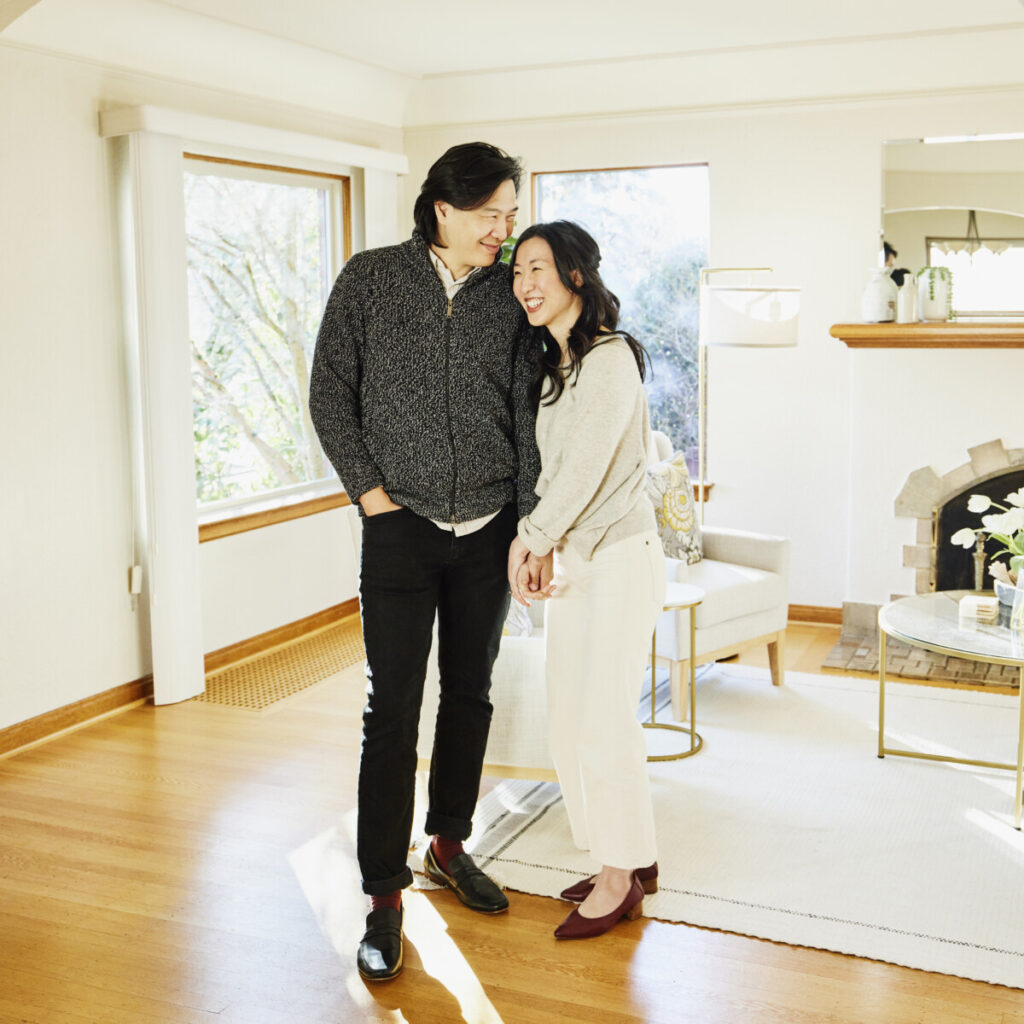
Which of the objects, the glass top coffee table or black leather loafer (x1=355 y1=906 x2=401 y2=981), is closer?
black leather loafer (x1=355 y1=906 x2=401 y2=981)

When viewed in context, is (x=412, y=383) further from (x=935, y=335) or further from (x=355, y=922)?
(x=935, y=335)

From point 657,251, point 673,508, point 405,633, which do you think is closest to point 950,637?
point 673,508

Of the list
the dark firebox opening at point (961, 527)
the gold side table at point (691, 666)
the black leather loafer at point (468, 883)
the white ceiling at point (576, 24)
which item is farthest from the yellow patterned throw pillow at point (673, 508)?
the black leather loafer at point (468, 883)

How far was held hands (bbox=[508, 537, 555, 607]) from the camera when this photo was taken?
2.46 metres

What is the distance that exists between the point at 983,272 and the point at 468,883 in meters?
3.40

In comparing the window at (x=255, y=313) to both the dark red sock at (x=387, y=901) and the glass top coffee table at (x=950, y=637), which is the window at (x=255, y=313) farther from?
the glass top coffee table at (x=950, y=637)

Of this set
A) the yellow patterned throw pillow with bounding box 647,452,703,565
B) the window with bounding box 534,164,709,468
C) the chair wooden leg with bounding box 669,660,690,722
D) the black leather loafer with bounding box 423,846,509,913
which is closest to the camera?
the black leather loafer with bounding box 423,846,509,913

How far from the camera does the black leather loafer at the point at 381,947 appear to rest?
2.42m

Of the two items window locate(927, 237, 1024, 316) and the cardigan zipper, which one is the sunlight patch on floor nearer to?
the cardigan zipper

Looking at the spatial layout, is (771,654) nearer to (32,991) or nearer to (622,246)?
(622,246)

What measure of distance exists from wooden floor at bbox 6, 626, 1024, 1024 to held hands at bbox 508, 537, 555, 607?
2.48 feet

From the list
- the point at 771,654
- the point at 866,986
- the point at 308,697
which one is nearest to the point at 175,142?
the point at 308,697

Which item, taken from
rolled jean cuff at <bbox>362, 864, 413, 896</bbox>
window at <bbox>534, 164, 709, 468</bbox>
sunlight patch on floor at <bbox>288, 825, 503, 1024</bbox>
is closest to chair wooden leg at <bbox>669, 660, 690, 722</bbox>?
sunlight patch on floor at <bbox>288, 825, 503, 1024</bbox>

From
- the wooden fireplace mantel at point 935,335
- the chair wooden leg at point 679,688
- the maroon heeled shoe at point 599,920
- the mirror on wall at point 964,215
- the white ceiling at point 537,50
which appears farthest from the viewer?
the mirror on wall at point 964,215
